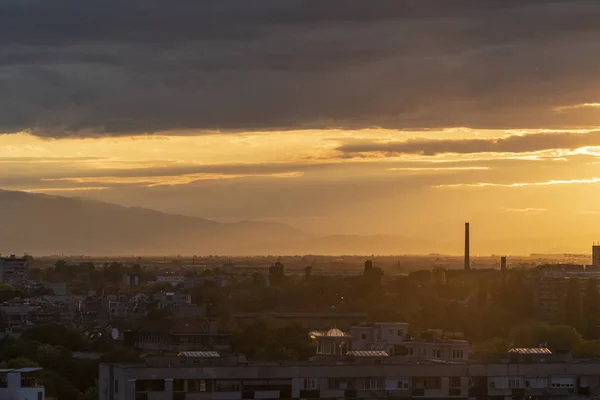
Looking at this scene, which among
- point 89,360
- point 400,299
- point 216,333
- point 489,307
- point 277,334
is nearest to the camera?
point 89,360

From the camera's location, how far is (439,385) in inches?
2297

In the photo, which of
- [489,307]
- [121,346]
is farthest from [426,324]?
[121,346]

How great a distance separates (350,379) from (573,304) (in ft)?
336

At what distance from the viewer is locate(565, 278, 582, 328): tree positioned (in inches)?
5785

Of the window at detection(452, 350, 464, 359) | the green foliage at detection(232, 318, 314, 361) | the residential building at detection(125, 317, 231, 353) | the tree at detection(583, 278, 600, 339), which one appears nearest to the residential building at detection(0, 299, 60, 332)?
the residential building at detection(125, 317, 231, 353)

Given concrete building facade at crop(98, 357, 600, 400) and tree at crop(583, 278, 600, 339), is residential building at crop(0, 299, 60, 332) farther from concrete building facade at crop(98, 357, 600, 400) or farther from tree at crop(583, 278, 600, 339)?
concrete building facade at crop(98, 357, 600, 400)

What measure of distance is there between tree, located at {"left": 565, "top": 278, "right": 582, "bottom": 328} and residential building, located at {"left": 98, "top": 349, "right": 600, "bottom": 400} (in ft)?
277

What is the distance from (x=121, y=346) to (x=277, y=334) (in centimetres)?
1050


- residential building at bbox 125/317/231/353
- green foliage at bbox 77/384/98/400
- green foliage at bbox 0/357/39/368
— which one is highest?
residential building at bbox 125/317/231/353

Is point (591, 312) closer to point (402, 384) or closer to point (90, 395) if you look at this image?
point (90, 395)

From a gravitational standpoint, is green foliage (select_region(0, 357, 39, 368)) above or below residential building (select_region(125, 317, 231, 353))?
below

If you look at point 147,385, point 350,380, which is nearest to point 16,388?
point 147,385

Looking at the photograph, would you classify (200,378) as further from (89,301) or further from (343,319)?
(89,301)

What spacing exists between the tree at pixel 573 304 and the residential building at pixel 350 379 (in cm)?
8443
